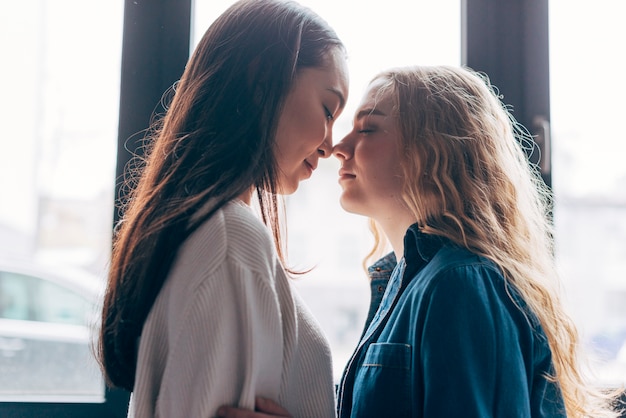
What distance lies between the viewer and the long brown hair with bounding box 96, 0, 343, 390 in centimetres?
88

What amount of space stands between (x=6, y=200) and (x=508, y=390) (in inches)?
44.9

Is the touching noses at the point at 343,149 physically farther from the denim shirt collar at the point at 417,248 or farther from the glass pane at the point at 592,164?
the glass pane at the point at 592,164

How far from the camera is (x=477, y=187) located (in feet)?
3.77

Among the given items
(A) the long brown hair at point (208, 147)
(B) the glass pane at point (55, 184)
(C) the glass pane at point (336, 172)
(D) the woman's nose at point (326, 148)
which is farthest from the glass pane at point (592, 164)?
(B) the glass pane at point (55, 184)

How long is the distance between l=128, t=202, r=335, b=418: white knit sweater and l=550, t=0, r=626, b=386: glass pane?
0.99m

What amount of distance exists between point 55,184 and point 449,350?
982 millimetres

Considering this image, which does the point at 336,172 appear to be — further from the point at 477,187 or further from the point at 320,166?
the point at 477,187

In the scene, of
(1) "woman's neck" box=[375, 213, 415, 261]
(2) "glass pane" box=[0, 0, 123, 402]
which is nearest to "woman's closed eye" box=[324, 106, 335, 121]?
(1) "woman's neck" box=[375, 213, 415, 261]

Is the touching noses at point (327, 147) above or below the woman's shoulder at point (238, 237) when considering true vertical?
above

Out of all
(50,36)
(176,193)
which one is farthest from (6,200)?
(176,193)

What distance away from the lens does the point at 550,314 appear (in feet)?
3.60

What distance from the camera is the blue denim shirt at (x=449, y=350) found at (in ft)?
3.07

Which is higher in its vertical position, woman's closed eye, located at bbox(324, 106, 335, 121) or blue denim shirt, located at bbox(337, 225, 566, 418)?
woman's closed eye, located at bbox(324, 106, 335, 121)

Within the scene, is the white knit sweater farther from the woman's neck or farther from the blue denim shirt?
the woman's neck
